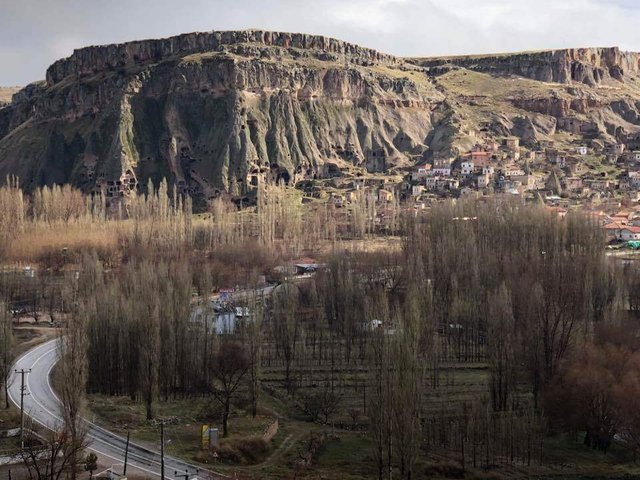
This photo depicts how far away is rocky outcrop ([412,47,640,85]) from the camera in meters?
126

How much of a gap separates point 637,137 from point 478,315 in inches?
2950

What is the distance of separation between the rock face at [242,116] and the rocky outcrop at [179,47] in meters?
0.15

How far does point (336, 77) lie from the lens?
100000 mm

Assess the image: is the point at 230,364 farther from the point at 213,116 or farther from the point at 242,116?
the point at 213,116

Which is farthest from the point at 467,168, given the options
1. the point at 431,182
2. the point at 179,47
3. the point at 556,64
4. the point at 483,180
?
the point at 556,64

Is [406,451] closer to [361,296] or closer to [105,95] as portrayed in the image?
[361,296]

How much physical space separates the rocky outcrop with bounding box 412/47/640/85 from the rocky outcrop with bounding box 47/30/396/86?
3045 centimetres

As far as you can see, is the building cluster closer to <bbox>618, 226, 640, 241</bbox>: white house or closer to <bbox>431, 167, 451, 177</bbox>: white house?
<bbox>431, 167, 451, 177</bbox>: white house

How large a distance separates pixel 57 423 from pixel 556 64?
116 meters

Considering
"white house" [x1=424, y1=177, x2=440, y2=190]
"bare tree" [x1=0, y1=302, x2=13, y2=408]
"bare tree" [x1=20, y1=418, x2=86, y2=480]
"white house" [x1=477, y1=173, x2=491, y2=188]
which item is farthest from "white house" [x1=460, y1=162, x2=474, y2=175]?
"bare tree" [x1=20, y1=418, x2=86, y2=480]

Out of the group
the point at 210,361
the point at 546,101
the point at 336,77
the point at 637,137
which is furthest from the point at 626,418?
the point at 546,101

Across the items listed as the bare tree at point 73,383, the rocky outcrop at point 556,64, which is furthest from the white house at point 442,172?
the bare tree at point 73,383

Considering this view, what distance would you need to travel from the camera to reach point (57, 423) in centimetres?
2536

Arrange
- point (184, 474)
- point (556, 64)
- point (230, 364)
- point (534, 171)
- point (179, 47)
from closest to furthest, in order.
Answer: point (184, 474) → point (230, 364) → point (534, 171) → point (179, 47) → point (556, 64)
